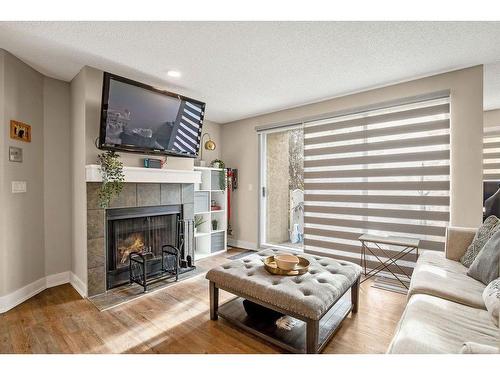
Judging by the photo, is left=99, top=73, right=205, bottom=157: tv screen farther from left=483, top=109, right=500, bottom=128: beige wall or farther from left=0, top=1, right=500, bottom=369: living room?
left=483, top=109, right=500, bottom=128: beige wall

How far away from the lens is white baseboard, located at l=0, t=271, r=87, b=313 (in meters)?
2.20

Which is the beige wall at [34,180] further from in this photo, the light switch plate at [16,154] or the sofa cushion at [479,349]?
the sofa cushion at [479,349]

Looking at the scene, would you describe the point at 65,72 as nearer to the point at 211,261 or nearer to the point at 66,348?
the point at 66,348

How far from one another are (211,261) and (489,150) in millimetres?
5076

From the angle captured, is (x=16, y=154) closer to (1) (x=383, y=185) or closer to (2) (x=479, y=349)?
(2) (x=479, y=349)

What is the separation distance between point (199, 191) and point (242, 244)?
1.38 m

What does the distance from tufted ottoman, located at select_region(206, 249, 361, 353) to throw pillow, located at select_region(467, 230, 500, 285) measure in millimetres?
807

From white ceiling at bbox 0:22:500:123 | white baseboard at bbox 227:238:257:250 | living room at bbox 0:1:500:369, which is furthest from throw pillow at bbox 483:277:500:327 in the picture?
white baseboard at bbox 227:238:257:250

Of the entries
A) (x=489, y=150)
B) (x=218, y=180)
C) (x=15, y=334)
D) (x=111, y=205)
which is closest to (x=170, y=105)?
(x=111, y=205)

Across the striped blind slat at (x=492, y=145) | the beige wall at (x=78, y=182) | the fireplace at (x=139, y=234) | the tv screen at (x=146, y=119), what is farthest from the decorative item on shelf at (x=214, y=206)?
the striped blind slat at (x=492, y=145)

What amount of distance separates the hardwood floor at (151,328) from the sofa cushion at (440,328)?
53cm

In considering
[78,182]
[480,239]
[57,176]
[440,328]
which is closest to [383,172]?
[480,239]

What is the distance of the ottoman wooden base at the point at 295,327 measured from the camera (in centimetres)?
149
